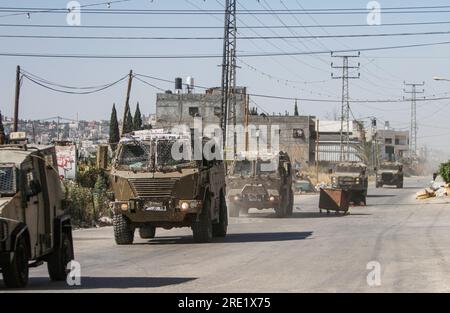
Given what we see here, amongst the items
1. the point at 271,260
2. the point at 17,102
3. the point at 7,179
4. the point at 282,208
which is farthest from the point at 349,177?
the point at 7,179

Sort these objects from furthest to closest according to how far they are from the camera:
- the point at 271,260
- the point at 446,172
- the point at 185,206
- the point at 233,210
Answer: the point at 446,172 < the point at 233,210 < the point at 185,206 < the point at 271,260

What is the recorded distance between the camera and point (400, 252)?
1897cm

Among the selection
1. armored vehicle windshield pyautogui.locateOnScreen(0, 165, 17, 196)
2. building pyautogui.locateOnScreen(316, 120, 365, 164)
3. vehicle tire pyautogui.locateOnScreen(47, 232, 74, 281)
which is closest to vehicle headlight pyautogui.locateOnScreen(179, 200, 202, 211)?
vehicle tire pyautogui.locateOnScreen(47, 232, 74, 281)

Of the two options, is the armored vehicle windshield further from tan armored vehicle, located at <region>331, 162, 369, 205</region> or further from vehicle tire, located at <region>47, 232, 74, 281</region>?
tan armored vehicle, located at <region>331, 162, 369, 205</region>

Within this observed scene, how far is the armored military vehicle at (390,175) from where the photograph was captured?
→ 78.8 m

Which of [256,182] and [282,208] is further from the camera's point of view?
[282,208]

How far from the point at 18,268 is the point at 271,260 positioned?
6397 mm

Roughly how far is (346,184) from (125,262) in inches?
1481

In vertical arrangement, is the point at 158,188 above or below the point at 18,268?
above

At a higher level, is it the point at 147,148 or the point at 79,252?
the point at 147,148

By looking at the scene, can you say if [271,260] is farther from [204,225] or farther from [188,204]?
[204,225]

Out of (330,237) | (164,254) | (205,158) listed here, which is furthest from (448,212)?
(164,254)

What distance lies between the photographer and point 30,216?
12781 millimetres
